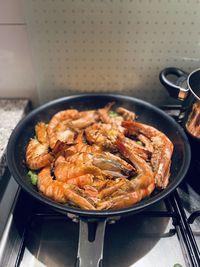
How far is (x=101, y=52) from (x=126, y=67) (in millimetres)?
116

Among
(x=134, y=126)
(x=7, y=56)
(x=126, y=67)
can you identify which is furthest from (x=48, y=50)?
(x=134, y=126)

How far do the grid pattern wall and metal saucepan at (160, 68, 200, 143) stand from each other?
92 mm

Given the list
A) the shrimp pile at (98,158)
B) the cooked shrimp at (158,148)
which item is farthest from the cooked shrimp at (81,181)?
the cooked shrimp at (158,148)

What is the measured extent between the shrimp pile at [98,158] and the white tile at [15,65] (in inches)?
8.7

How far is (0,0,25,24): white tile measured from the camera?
0.96 m

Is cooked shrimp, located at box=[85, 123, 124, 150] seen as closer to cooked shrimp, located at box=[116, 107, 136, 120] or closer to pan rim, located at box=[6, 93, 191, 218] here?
cooked shrimp, located at box=[116, 107, 136, 120]

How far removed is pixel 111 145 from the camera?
92cm

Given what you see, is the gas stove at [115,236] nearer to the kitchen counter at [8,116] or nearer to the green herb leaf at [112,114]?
the kitchen counter at [8,116]

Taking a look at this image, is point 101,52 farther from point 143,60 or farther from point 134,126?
point 134,126

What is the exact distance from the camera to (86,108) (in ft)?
3.73

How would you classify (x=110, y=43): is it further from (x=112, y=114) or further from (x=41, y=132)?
(x=41, y=132)

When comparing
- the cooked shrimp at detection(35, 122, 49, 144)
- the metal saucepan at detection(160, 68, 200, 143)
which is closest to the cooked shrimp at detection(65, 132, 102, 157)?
the cooked shrimp at detection(35, 122, 49, 144)

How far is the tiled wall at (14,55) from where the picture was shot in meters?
0.98

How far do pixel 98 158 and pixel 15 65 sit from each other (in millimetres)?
544
